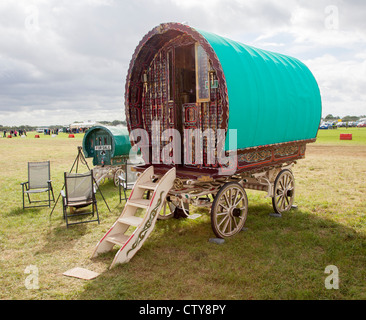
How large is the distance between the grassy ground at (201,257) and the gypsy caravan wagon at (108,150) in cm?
291

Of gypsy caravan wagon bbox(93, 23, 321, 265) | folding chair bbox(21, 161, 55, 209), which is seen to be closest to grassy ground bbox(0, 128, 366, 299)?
gypsy caravan wagon bbox(93, 23, 321, 265)

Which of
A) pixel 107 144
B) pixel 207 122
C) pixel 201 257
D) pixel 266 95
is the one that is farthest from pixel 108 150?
pixel 201 257

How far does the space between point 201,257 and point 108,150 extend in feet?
23.0

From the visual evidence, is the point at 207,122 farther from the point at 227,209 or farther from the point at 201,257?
the point at 201,257

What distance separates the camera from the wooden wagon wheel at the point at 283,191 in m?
7.28

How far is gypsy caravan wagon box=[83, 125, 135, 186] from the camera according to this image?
35.8 feet

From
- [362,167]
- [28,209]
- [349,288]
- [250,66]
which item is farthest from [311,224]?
[362,167]

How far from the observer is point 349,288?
410 cm

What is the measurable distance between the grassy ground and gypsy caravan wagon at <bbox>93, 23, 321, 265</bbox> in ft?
1.45

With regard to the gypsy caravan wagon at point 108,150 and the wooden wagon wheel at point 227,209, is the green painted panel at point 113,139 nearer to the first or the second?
the gypsy caravan wagon at point 108,150

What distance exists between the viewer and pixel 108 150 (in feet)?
36.4
